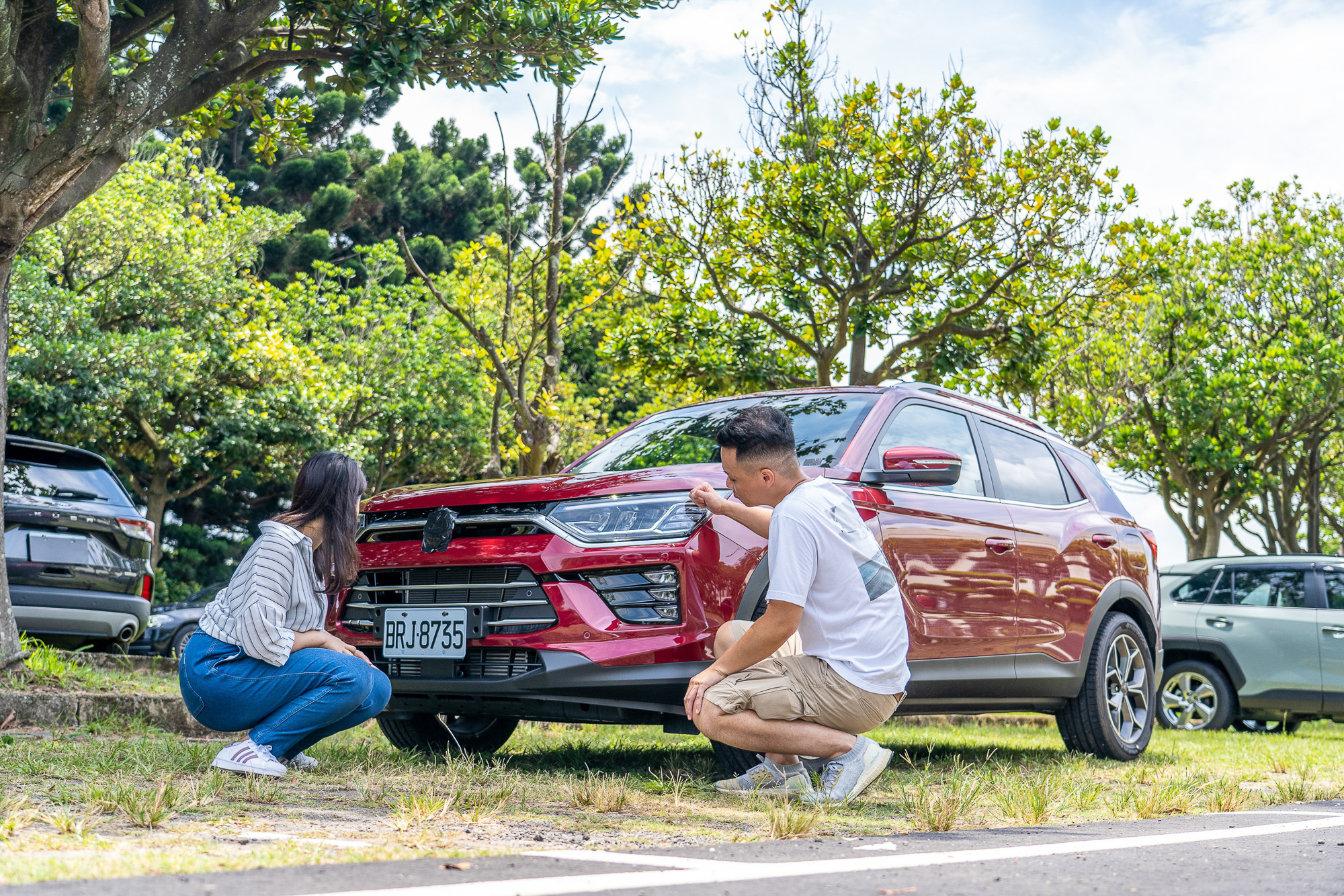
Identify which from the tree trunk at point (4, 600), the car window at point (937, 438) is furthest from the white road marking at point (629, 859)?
the tree trunk at point (4, 600)

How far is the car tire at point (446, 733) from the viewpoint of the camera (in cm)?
598

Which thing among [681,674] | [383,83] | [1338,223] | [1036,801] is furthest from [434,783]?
[1338,223]

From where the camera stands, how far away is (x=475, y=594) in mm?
4773

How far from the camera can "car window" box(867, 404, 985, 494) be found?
220 inches

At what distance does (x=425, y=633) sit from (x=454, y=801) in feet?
3.52

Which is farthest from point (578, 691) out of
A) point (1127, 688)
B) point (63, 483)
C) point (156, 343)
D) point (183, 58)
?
point (156, 343)

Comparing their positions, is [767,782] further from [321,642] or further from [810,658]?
[321,642]

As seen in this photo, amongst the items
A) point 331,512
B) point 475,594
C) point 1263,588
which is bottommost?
point 1263,588

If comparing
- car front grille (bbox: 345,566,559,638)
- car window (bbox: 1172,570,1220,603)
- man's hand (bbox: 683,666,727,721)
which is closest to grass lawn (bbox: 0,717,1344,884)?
man's hand (bbox: 683,666,727,721)

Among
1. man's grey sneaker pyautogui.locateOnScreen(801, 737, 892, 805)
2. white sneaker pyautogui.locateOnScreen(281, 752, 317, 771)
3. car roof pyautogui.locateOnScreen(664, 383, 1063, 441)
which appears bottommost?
white sneaker pyautogui.locateOnScreen(281, 752, 317, 771)

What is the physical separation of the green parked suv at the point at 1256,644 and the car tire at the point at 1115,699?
15.5 feet

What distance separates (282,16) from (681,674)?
5.56 metres

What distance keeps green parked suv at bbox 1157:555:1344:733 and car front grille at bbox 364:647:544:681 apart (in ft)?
28.3

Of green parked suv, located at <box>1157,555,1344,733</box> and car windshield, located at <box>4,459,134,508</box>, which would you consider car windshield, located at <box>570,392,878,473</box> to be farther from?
green parked suv, located at <box>1157,555,1344,733</box>
